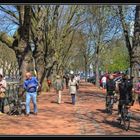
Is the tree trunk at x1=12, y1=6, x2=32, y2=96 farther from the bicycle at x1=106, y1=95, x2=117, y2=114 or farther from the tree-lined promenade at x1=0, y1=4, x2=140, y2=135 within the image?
the bicycle at x1=106, y1=95, x2=117, y2=114

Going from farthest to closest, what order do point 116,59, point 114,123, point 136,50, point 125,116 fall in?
point 116,59 → point 136,50 → point 114,123 → point 125,116

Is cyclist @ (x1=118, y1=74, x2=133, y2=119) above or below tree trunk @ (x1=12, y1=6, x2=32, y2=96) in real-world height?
below

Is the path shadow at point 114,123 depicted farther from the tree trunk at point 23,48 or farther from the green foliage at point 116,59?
the green foliage at point 116,59

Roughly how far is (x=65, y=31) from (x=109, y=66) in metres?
43.5

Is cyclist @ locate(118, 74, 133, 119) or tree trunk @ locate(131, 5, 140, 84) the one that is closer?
cyclist @ locate(118, 74, 133, 119)

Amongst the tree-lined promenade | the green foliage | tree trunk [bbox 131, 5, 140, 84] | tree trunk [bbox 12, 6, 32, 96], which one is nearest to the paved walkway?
the tree-lined promenade

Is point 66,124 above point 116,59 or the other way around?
the other way around

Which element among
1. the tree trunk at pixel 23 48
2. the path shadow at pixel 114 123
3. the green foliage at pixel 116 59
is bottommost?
the path shadow at pixel 114 123

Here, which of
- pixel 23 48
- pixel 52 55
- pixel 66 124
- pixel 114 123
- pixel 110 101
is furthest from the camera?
pixel 52 55

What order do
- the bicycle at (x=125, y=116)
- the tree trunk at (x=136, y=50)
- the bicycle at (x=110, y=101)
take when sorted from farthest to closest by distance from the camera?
1. the tree trunk at (x=136, y=50)
2. the bicycle at (x=110, y=101)
3. the bicycle at (x=125, y=116)

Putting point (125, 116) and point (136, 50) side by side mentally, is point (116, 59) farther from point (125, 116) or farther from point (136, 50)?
point (125, 116)

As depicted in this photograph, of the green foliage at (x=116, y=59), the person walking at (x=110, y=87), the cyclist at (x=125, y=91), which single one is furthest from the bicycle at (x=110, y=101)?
the green foliage at (x=116, y=59)

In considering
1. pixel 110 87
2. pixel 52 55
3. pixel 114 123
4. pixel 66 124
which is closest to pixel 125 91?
pixel 114 123

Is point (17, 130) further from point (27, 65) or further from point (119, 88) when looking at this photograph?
point (27, 65)
